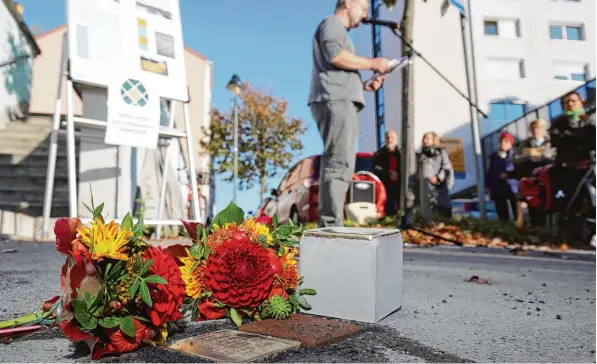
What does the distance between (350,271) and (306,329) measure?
1.00 ft

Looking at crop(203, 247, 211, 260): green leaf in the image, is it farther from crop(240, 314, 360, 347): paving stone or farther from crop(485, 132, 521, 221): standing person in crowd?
crop(485, 132, 521, 221): standing person in crowd

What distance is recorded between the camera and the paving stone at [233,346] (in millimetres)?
1202

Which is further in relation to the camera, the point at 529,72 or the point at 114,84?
the point at 529,72

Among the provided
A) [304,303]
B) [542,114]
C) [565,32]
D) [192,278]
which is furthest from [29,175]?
[565,32]

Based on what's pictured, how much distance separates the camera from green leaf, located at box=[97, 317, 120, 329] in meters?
1.15

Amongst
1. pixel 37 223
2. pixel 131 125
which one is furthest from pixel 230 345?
pixel 37 223

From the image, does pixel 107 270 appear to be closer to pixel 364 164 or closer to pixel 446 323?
pixel 446 323

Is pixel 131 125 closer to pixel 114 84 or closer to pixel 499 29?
pixel 114 84

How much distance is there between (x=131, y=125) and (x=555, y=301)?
3.51 m

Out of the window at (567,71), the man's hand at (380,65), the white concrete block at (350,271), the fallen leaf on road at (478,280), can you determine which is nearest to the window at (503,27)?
the window at (567,71)

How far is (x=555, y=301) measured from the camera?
241 centimetres

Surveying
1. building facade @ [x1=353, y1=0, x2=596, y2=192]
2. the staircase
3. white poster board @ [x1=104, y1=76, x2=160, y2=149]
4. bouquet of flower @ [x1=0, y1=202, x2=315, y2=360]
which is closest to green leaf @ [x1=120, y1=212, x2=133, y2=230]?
bouquet of flower @ [x1=0, y1=202, x2=315, y2=360]

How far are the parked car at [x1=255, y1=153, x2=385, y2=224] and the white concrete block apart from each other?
471 centimetres

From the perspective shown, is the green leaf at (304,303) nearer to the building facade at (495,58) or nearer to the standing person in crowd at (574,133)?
the standing person in crowd at (574,133)
